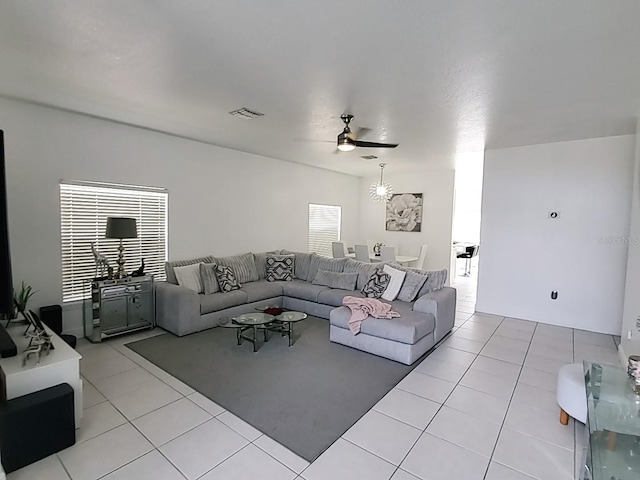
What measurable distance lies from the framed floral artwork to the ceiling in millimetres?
3780

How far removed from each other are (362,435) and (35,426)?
2050mm

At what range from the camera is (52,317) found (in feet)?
12.0

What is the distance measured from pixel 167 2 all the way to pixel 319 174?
5.84 m

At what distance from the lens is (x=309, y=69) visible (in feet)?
8.47

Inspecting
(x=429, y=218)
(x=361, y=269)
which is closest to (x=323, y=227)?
(x=429, y=218)

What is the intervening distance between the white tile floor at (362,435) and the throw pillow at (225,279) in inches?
59.6

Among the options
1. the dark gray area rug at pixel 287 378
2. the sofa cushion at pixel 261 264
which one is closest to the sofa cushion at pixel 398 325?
the dark gray area rug at pixel 287 378

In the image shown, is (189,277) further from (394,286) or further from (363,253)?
(363,253)

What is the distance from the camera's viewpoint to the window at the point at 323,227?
7.61m

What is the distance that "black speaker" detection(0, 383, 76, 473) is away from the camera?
1.93 m

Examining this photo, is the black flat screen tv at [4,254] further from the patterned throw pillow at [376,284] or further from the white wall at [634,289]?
the white wall at [634,289]

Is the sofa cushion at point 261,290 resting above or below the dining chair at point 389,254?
below

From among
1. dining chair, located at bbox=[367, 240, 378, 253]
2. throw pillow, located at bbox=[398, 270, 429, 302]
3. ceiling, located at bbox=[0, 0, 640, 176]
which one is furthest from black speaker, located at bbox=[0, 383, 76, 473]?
dining chair, located at bbox=[367, 240, 378, 253]

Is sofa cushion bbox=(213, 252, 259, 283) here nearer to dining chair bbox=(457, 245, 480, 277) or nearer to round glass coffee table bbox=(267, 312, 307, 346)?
round glass coffee table bbox=(267, 312, 307, 346)
